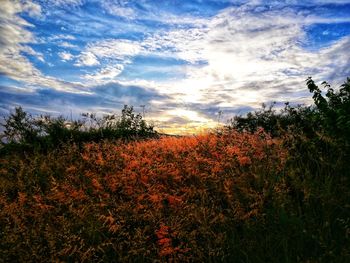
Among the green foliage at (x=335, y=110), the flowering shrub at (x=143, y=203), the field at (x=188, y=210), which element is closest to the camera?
the field at (x=188, y=210)

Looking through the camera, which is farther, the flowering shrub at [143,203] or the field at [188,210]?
the flowering shrub at [143,203]

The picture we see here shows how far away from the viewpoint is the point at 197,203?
621 cm

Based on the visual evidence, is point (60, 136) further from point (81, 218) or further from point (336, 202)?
point (336, 202)

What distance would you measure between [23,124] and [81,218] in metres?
7.30

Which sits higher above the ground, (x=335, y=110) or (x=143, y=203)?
(x=335, y=110)

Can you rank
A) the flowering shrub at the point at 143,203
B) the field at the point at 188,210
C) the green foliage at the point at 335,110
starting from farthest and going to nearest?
the green foliage at the point at 335,110 → the flowering shrub at the point at 143,203 → the field at the point at 188,210

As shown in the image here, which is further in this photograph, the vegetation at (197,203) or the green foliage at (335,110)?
the green foliage at (335,110)

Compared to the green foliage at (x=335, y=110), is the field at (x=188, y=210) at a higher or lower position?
lower

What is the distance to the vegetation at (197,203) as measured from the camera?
198 inches

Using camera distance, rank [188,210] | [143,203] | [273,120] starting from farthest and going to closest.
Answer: [273,120] → [143,203] → [188,210]

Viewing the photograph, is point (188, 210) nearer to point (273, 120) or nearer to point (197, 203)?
point (197, 203)

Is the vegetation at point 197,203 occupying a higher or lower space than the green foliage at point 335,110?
lower

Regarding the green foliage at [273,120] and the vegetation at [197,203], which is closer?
the vegetation at [197,203]

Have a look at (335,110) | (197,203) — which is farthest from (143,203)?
(335,110)
